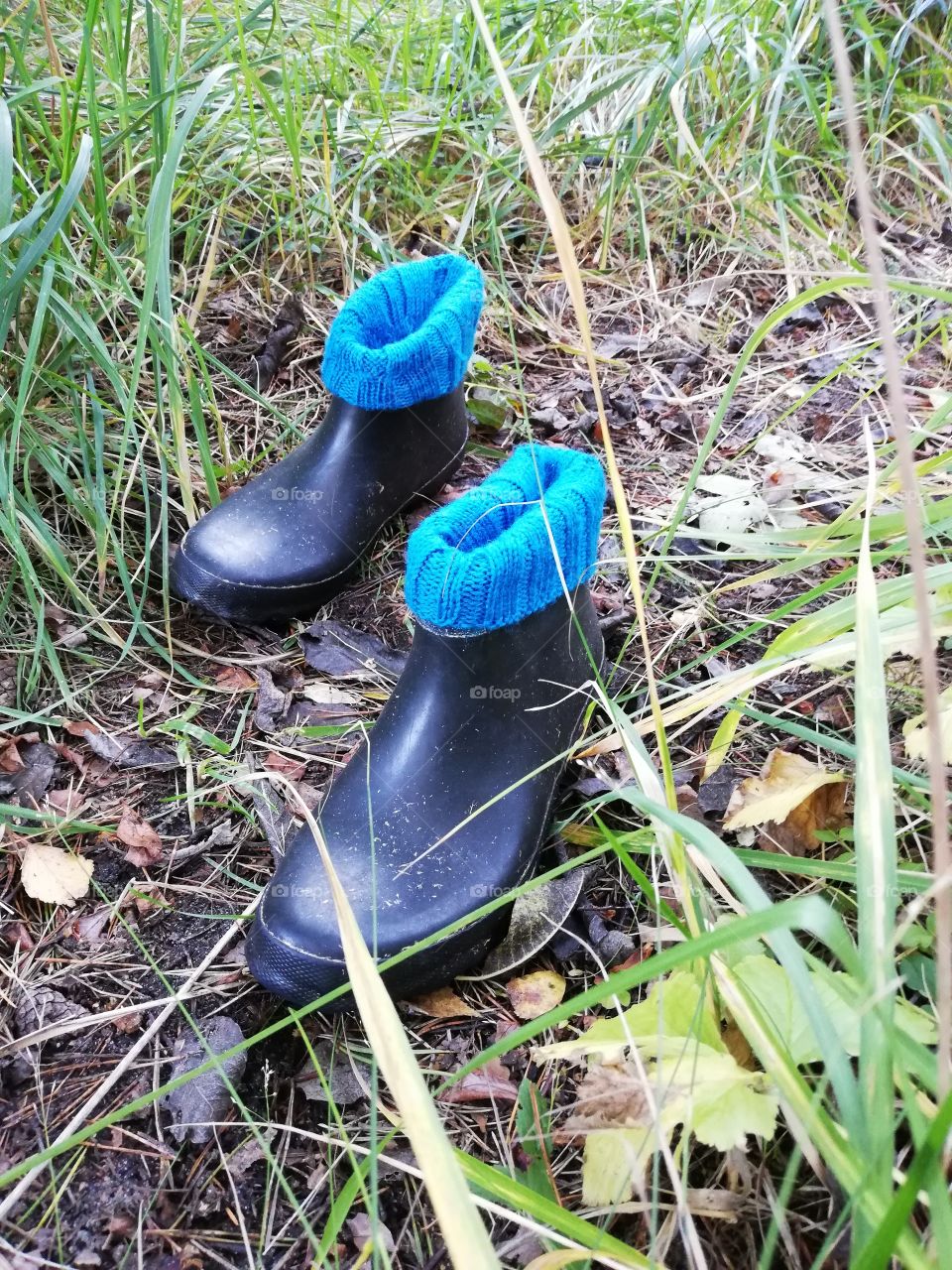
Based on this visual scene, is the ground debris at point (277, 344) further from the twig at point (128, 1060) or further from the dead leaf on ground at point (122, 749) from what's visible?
the twig at point (128, 1060)

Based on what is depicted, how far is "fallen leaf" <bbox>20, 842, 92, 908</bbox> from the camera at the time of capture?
3.50 feet

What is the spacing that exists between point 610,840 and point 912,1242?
0.38 meters

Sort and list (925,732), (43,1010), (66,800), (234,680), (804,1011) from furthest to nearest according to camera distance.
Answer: (234,680) < (66,800) < (43,1010) < (925,732) < (804,1011)

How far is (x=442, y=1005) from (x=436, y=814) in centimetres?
21

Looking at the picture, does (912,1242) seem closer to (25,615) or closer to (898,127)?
(25,615)

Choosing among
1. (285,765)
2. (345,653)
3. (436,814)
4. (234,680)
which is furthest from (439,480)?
(436,814)

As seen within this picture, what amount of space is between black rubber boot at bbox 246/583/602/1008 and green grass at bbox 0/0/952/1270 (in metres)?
0.09

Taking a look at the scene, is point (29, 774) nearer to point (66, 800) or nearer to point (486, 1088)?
point (66, 800)

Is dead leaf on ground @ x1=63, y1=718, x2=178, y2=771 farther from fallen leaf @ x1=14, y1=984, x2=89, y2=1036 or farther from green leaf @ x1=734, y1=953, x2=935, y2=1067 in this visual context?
green leaf @ x1=734, y1=953, x2=935, y2=1067

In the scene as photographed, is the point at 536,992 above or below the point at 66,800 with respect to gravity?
below

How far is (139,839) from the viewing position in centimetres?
115

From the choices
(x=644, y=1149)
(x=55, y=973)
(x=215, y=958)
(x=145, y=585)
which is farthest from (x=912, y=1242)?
(x=145, y=585)

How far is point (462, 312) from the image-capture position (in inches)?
56.9

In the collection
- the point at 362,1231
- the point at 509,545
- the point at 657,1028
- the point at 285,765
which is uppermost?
the point at 509,545
